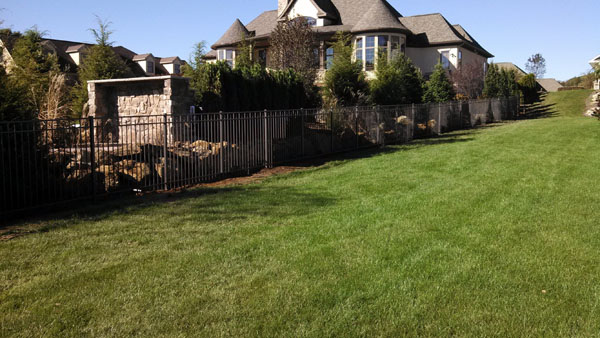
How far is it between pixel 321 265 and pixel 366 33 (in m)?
29.8

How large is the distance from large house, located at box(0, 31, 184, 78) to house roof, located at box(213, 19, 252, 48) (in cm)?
763

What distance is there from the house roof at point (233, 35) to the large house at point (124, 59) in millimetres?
7633

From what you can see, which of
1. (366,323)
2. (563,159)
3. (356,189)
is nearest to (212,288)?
(366,323)

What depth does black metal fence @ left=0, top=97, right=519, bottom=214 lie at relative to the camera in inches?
303

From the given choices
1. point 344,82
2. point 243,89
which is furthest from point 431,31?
point 243,89

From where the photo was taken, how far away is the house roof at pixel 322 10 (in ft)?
111

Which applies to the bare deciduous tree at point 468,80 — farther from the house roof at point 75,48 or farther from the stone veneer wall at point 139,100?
the house roof at point 75,48

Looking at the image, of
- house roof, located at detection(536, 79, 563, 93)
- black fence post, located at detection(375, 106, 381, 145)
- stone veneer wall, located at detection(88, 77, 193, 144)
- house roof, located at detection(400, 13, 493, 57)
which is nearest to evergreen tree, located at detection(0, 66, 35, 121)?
stone veneer wall, located at detection(88, 77, 193, 144)

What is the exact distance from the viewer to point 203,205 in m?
8.06

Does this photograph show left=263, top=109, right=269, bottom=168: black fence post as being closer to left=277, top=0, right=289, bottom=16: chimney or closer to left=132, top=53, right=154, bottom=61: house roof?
left=277, top=0, right=289, bottom=16: chimney

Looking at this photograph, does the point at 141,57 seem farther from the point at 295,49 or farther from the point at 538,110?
the point at 538,110

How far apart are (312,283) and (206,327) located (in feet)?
3.88

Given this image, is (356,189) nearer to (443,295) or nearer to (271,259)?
(271,259)

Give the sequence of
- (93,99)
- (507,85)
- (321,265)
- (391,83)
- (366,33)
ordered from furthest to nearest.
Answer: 1. (507,85)
2. (366,33)
3. (391,83)
4. (93,99)
5. (321,265)
